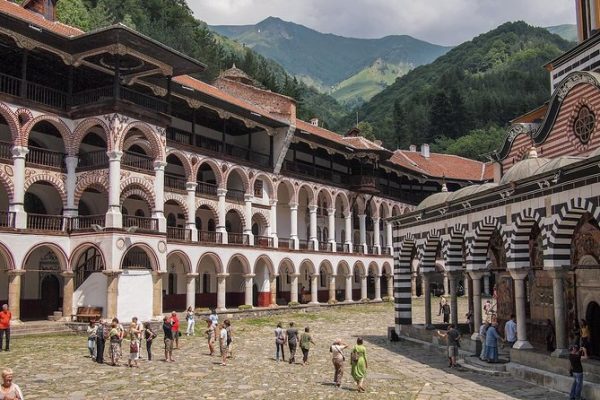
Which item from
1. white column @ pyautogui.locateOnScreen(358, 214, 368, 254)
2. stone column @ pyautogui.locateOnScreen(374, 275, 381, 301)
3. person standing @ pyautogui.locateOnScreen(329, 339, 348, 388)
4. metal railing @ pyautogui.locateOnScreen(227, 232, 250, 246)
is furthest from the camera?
stone column @ pyautogui.locateOnScreen(374, 275, 381, 301)

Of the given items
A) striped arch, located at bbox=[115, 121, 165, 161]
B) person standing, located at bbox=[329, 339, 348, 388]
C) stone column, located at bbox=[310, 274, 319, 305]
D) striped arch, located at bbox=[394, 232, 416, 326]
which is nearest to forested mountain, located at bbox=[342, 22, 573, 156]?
stone column, located at bbox=[310, 274, 319, 305]

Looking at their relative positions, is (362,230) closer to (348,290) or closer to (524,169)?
(348,290)

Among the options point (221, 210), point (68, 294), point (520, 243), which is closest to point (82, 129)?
point (68, 294)

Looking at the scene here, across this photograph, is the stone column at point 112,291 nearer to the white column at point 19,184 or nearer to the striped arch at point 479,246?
the white column at point 19,184

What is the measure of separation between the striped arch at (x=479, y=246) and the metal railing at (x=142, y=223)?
1420cm

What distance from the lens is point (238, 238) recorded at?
3575 centimetres

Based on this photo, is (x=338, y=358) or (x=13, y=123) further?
(x=13, y=123)

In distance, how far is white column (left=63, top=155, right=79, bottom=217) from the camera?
26406 mm

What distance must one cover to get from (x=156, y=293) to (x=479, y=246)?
48.0ft

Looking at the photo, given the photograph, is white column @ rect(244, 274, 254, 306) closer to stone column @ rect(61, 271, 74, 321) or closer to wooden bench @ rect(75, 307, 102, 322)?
wooden bench @ rect(75, 307, 102, 322)

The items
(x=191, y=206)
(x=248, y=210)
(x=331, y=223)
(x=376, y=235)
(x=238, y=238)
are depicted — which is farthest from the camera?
(x=376, y=235)

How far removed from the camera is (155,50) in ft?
88.0

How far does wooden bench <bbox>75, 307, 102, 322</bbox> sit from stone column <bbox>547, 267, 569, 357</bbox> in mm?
17273

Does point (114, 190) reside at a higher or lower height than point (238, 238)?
higher
